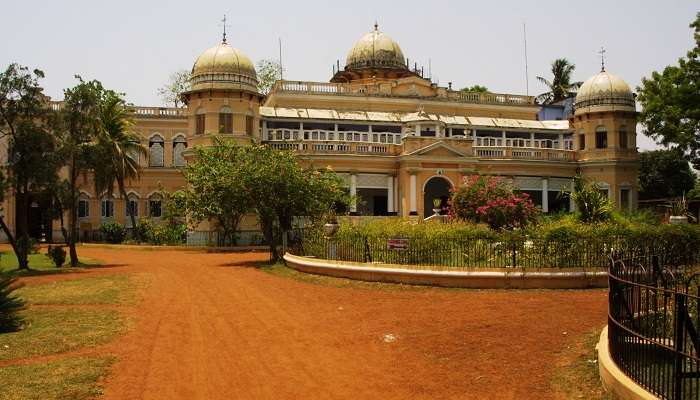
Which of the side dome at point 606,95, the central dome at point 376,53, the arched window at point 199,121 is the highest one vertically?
the central dome at point 376,53

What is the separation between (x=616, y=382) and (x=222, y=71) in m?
32.2

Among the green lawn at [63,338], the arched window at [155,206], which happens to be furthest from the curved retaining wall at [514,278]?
the arched window at [155,206]

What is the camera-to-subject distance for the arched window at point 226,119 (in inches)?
1432

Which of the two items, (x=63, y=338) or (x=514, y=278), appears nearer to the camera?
(x=63, y=338)

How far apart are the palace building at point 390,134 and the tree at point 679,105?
8.81 m

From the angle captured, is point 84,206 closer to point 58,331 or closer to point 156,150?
point 156,150

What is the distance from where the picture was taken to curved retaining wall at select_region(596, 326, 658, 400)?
675 cm

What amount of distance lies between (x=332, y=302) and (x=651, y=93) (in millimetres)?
24239

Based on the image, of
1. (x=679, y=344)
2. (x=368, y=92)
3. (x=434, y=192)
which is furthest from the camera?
(x=368, y=92)

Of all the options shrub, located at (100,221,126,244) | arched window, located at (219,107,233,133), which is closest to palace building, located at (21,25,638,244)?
arched window, located at (219,107,233,133)

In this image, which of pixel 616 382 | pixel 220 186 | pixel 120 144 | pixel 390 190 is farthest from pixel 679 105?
pixel 120 144

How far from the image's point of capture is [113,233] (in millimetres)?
41688

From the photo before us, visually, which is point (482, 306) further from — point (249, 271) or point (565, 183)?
point (565, 183)

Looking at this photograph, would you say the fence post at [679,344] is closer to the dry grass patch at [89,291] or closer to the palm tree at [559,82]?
the dry grass patch at [89,291]
